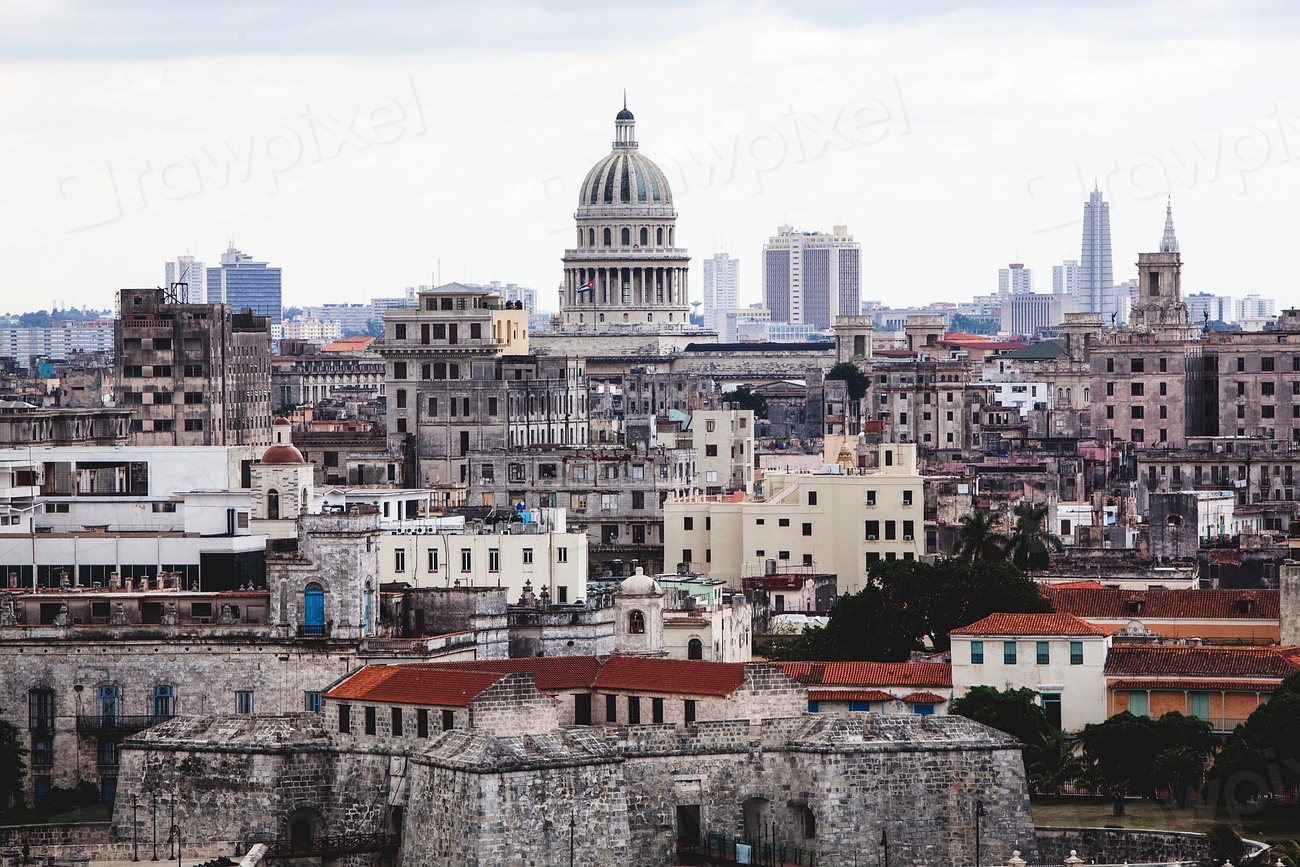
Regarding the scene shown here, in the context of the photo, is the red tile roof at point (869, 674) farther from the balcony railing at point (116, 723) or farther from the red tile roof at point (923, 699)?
the balcony railing at point (116, 723)

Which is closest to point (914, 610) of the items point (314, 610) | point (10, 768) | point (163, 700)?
point (314, 610)

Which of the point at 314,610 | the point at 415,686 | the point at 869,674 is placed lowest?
the point at 869,674

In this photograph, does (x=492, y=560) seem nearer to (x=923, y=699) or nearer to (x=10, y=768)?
(x=923, y=699)

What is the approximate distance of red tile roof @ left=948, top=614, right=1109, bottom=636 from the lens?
93.7m

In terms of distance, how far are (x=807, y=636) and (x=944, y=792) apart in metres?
33.8

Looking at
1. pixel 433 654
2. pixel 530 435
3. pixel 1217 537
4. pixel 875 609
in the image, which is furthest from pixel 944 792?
pixel 530 435

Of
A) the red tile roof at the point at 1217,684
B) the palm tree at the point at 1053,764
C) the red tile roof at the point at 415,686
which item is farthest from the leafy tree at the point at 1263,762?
the red tile roof at the point at 415,686

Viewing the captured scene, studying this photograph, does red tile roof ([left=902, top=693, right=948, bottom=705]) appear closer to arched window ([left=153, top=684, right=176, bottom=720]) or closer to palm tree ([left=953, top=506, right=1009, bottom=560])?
arched window ([left=153, top=684, right=176, bottom=720])

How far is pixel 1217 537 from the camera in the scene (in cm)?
14912

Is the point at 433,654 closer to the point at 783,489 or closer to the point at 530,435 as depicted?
the point at 783,489

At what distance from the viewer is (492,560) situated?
108000 millimetres

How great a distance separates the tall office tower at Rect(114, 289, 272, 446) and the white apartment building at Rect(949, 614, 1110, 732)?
91.6 meters

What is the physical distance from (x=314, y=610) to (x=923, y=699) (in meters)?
18.0

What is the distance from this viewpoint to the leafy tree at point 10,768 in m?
85.4
